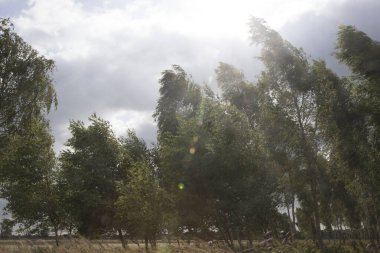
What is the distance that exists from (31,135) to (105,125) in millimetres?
6221

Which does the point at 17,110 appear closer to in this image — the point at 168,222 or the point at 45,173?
the point at 45,173

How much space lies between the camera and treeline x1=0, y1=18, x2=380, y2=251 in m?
23.7

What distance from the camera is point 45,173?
3167cm

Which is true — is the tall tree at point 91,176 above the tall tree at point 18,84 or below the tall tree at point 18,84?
below

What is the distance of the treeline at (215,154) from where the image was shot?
23.7m

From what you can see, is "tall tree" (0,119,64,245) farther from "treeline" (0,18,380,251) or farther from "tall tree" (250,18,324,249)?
"tall tree" (250,18,324,249)

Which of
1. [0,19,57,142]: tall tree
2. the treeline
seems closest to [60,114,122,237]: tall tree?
the treeline

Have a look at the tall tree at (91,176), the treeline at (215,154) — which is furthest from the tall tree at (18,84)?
the tall tree at (91,176)

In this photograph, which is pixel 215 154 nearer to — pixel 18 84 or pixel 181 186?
pixel 181 186

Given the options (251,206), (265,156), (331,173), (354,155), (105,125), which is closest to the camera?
(251,206)

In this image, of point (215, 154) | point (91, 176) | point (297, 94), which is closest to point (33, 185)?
point (91, 176)

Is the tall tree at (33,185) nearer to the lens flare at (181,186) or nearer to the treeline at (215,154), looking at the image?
the treeline at (215,154)

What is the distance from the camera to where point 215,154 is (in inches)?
935

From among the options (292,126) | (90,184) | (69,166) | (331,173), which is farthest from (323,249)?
(69,166)
